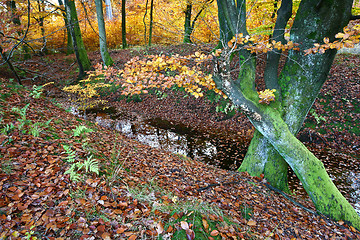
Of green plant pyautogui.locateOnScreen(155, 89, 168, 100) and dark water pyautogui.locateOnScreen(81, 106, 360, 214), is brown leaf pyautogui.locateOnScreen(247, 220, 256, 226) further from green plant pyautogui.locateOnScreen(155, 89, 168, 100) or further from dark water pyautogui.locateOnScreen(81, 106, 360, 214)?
green plant pyautogui.locateOnScreen(155, 89, 168, 100)

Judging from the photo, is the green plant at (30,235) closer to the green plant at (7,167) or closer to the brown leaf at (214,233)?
the green plant at (7,167)

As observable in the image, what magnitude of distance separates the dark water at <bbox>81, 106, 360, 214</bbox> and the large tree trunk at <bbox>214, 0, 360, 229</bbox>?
1.79 m

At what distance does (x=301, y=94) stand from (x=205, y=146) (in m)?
4.28

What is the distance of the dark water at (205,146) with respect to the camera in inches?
220

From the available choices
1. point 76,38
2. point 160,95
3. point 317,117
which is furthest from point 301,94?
point 76,38

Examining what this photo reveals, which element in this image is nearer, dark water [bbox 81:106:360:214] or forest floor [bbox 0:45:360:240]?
forest floor [bbox 0:45:360:240]

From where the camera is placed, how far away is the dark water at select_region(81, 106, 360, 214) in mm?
5600

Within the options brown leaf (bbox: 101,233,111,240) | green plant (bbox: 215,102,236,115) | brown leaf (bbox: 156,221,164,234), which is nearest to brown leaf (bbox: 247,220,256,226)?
brown leaf (bbox: 156,221,164,234)

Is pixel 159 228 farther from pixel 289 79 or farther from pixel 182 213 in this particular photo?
pixel 289 79

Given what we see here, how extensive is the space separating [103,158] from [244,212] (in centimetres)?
264

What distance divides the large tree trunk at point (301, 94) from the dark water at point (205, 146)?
5.87ft

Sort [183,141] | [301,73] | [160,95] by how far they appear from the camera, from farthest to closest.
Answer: [160,95], [183,141], [301,73]

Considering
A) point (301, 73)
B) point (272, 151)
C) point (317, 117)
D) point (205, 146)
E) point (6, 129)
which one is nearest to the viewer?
point (6, 129)

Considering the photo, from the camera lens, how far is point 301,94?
3951mm
